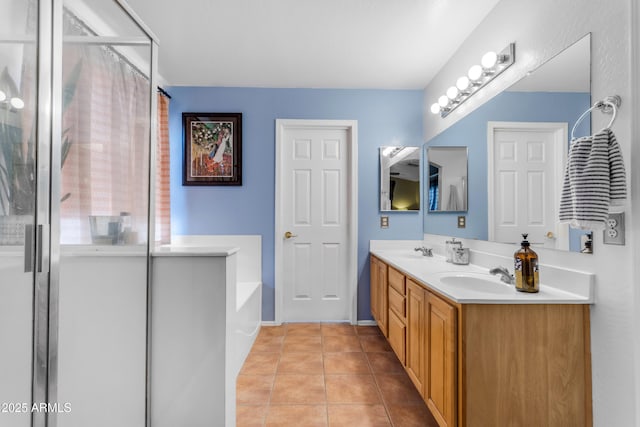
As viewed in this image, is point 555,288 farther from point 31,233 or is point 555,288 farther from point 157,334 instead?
point 31,233

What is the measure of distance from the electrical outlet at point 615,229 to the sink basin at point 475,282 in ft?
1.75

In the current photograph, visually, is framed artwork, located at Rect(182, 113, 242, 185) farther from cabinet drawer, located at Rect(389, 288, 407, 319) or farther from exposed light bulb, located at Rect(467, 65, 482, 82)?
exposed light bulb, located at Rect(467, 65, 482, 82)

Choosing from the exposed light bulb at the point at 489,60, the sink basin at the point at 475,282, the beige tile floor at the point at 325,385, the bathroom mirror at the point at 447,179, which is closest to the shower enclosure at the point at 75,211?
the beige tile floor at the point at 325,385

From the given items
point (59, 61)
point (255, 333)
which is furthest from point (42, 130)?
point (255, 333)

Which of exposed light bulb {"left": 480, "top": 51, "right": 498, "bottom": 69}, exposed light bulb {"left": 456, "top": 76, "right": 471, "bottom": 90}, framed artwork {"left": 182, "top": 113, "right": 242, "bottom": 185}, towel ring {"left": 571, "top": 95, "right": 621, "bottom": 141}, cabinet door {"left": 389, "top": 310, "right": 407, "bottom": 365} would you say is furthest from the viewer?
framed artwork {"left": 182, "top": 113, "right": 242, "bottom": 185}

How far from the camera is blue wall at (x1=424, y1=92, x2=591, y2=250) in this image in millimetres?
1383

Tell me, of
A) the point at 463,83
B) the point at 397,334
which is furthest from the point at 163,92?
the point at 397,334

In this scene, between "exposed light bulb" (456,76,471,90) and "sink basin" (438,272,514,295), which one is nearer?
"sink basin" (438,272,514,295)

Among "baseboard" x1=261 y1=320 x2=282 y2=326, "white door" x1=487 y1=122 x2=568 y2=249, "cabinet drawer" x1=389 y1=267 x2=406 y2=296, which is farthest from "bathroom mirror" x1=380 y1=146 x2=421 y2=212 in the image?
"baseboard" x1=261 y1=320 x2=282 y2=326

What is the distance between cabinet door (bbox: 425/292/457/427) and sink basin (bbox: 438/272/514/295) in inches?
10.1

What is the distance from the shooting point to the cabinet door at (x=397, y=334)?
204 centimetres

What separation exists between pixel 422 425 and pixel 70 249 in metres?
1.88

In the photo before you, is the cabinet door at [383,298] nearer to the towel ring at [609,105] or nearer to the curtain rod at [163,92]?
the towel ring at [609,105]

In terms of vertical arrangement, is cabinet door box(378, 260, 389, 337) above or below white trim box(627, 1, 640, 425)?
below
